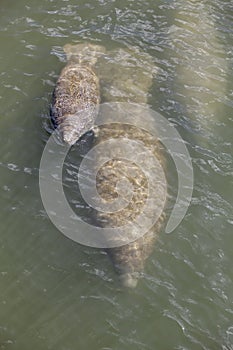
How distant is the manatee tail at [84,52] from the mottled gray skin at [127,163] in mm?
170

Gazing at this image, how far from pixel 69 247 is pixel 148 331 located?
170 centimetres

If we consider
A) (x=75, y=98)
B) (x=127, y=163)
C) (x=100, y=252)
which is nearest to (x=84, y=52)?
(x=75, y=98)

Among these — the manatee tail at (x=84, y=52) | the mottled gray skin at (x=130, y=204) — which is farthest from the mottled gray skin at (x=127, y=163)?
the manatee tail at (x=84, y=52)

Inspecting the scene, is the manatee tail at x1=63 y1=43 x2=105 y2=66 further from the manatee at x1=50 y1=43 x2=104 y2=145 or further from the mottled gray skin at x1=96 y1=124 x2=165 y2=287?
the mottled gray skin at x1=96 y1=124 x2=165 y2=287

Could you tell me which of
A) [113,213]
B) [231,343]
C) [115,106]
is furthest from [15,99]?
[231,343]

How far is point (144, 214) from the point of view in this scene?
750 cm

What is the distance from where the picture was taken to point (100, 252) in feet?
24.0

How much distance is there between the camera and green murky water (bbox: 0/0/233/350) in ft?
21.7

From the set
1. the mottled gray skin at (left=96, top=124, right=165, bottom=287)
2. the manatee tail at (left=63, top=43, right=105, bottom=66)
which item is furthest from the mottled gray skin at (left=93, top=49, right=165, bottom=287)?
the manatee tail at (left=63, top=43, right=105, bottom=66)

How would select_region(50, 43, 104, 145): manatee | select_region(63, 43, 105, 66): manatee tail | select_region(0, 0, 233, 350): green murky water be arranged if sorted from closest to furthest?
select_region(0, 0, 233, 350): green murky water, select_region(50, 43, 104, 145): manatee, select_region(63, 43, 105, 66): manatee tail

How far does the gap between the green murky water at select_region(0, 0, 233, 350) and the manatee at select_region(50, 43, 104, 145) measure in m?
0.30

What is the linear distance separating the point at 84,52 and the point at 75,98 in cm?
173

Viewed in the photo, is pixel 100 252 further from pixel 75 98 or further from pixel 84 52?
pixel 84 52

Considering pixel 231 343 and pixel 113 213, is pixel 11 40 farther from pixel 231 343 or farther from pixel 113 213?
pixel 231 343
